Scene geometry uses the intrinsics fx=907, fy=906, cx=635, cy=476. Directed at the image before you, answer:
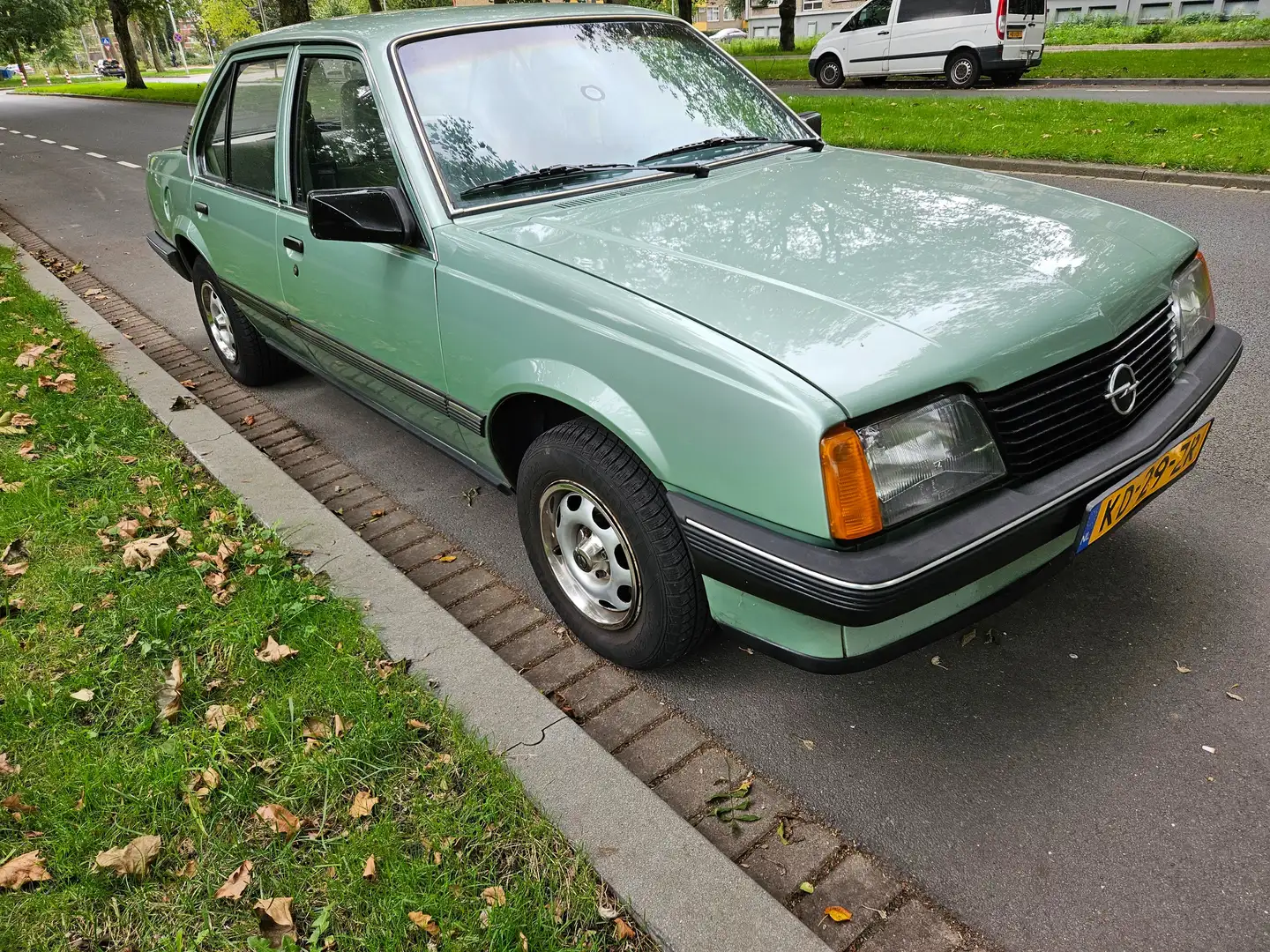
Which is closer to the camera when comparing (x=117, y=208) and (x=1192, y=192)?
(x=1192, y=192)

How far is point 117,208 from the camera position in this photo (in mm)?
10742

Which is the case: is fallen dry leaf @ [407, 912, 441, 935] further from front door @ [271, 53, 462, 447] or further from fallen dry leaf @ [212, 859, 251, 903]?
front door @ [271, 53, 462, 447]

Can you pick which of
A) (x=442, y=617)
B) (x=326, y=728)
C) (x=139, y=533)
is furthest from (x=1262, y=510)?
(x=139, y=533)

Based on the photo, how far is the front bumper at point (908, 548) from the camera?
1943mm

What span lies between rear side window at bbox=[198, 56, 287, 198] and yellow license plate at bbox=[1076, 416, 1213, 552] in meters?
3.32

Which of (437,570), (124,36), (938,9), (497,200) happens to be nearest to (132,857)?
(437,570)

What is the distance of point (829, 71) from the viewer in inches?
725

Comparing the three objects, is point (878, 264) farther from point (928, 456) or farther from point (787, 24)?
point (787, 24)

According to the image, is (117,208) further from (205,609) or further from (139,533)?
(205,609)

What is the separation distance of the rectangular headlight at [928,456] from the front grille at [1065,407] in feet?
0.18

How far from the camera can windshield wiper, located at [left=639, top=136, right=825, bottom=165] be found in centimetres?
315

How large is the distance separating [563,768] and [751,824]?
488 millimetres

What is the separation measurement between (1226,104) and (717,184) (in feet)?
37.6

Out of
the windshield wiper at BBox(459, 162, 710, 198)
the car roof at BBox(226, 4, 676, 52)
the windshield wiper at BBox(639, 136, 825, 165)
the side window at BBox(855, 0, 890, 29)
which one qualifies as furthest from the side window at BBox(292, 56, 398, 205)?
the side window at BBox(855, 0, 890, 29)
